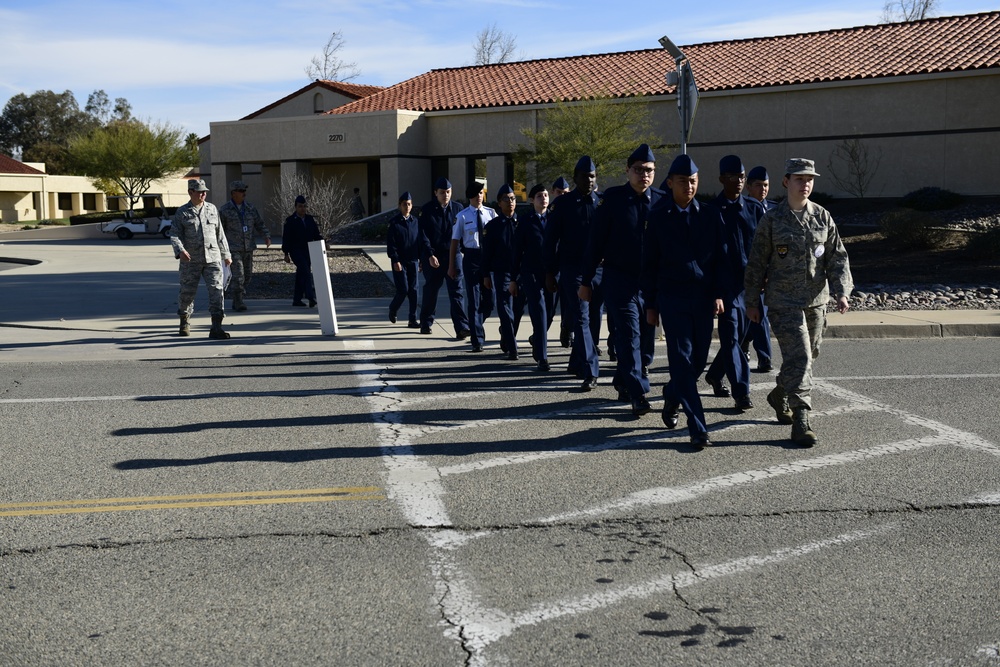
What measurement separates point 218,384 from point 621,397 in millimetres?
3845

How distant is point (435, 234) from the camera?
1356cm

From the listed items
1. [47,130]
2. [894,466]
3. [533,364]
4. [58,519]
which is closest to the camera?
[58,519]

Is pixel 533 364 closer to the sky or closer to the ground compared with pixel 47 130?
closer to the ground

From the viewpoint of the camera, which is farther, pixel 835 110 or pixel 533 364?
pixel 835 110

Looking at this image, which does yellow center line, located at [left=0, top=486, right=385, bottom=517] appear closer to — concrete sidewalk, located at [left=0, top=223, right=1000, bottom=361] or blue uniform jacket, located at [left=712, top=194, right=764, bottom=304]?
blue uniform jacket, located at [left=712, top=194, right=764, bottom=304]

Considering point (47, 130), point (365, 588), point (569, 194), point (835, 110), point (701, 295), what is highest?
point (47, 130)

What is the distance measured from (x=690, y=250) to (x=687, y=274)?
0.17 meters

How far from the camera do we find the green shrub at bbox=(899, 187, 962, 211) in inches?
1209

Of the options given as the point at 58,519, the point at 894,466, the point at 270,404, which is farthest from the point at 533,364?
the point at 58,519

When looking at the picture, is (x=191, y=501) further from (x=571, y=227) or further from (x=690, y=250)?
(x=571, y=227)

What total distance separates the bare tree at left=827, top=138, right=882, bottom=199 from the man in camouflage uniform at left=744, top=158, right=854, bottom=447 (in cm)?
2746

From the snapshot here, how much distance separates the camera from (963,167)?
107ft

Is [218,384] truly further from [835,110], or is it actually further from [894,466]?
[835,110]

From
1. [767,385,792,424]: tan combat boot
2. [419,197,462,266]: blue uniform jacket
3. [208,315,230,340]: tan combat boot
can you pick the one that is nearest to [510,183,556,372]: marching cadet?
[419,197,462,266]: blue uniform jacket
